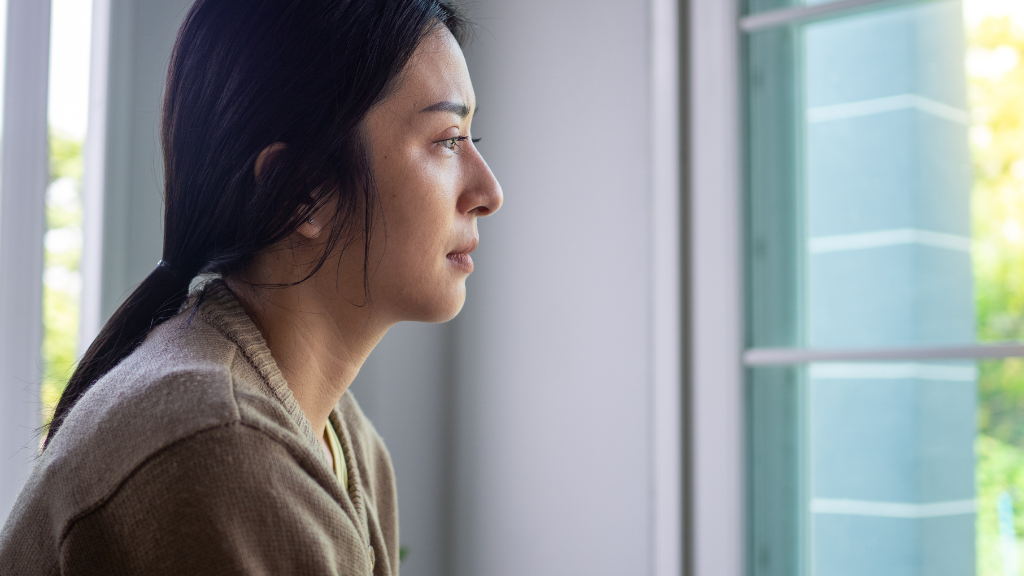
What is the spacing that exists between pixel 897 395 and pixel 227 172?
99 cm

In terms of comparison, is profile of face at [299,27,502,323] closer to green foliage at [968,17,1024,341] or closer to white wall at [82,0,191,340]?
white wall at [82,0,191,340]

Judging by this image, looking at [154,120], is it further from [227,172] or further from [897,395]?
[897,395]

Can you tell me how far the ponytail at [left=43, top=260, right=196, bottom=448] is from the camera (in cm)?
68

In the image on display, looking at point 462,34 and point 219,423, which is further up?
Result: point 462,34

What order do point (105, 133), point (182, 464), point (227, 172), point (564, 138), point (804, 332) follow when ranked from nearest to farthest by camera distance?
1. point (182, 464)
2. point (227, 172)
3. point (105, 133)
4. point (804, 332)
5. point (564, 138)

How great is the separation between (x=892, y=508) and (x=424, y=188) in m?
0.88

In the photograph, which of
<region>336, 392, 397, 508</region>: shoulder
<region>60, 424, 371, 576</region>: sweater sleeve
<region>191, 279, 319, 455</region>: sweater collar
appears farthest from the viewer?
<region>336, 392, 397, 508</region>: shoulder

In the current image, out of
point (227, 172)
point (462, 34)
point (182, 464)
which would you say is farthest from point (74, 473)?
point (462, 34)

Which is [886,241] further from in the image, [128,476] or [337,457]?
[128,476]

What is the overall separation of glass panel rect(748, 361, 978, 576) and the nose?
689mm

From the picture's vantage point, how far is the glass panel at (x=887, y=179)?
3.52 feet

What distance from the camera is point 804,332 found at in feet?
3.97

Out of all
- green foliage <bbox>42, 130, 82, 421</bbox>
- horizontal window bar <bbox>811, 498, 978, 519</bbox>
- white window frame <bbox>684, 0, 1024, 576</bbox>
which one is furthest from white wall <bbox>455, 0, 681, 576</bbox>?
green foliage <bbox>42, 130, 82, 421</bbox>

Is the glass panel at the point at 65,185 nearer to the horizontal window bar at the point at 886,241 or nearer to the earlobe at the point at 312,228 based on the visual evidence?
the earlobe at the point at 312,228
